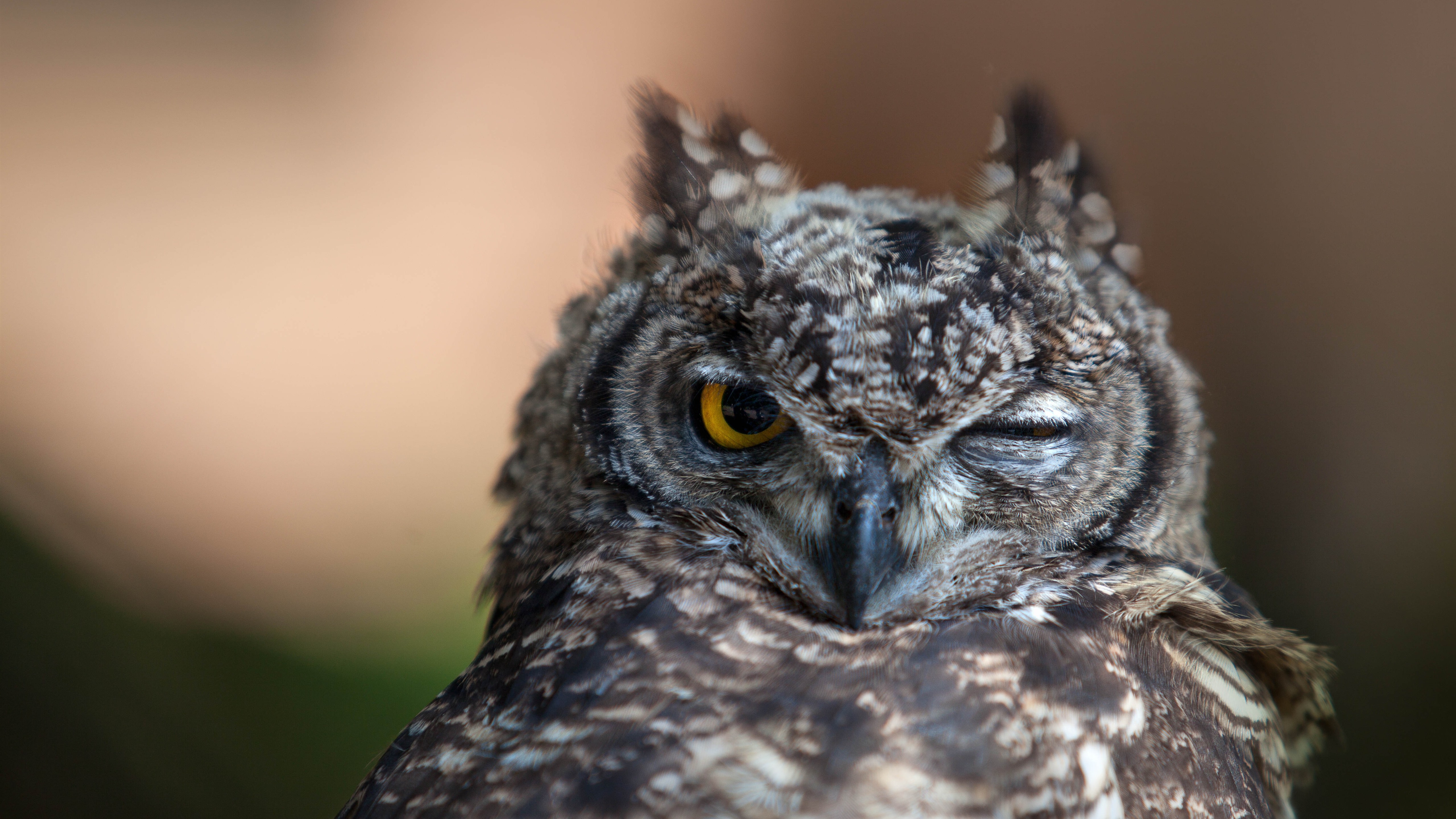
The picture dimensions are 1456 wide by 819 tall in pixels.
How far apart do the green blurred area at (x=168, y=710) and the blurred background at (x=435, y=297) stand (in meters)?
0.01

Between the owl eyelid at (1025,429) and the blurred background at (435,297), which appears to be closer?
the owl eyelid at (1025,429)

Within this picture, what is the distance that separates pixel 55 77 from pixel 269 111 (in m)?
1.09

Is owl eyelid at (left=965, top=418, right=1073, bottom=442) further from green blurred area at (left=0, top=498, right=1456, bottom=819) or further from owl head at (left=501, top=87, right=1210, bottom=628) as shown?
green blurred area at (left=0, top=498, right=1456, bottom=819)

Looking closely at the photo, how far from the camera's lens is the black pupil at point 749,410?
1.31 metres

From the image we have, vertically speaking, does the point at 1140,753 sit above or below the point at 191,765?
above

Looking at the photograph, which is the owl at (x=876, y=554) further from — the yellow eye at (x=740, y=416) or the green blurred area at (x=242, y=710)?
the green blurred area at (x=242, y=710)

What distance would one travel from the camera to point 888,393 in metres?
1.21

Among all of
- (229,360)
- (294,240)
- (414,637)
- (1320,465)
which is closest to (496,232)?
(294,240)

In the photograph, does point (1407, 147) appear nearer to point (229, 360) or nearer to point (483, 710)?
point (483, 710)

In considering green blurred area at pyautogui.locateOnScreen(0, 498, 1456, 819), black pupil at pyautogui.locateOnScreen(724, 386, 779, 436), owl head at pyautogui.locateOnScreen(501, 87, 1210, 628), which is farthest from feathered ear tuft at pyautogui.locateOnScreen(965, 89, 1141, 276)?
green blurred area at pyautogui.locateOnScreen(0, 498, 1456, 819)

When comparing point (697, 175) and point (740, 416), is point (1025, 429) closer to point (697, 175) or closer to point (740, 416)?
point (740, 416)

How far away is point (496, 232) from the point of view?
17.4 feet

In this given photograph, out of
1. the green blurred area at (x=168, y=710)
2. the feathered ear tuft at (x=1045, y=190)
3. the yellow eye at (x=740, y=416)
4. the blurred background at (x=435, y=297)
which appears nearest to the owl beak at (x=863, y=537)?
the yellow eye at (x=740, y=416)

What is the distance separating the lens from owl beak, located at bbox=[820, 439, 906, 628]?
1.21m
